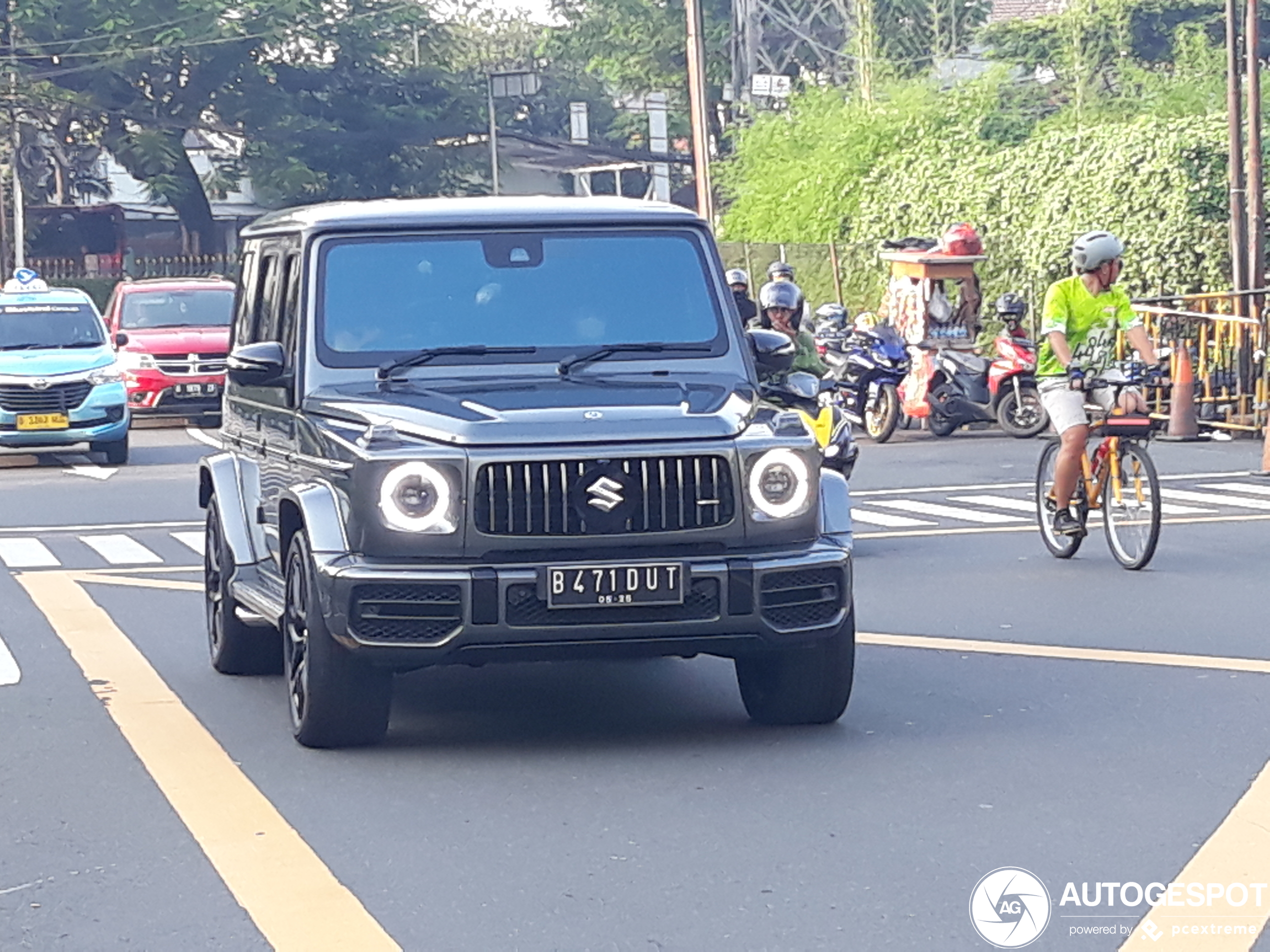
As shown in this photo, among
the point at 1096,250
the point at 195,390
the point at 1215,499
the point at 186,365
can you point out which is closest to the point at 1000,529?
Answer: the point at 1215,499

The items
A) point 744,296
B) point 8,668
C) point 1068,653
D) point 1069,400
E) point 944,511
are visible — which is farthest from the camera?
point 944,511

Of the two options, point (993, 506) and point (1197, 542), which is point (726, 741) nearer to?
point (1197, 542)

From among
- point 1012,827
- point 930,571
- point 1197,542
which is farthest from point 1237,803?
point 1197,542

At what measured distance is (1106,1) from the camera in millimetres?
52094

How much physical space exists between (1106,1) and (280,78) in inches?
779

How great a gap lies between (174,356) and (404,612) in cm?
2159

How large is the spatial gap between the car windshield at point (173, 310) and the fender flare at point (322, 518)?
2178 centimetres

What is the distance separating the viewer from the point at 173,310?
97.2 feet

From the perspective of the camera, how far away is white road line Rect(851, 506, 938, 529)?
51.0 feet

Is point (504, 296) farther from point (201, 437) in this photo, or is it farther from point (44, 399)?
point (201, 437)

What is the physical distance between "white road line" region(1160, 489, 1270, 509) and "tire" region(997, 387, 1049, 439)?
5.68 metres

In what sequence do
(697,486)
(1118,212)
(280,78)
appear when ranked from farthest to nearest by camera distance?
(280,78) → (1118,212) → (697,486)

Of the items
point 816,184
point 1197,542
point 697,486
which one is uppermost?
point 816,184

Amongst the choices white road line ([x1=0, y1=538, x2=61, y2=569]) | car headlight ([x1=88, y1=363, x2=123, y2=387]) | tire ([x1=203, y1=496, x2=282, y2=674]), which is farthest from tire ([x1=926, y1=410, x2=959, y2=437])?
tire ([x1=203, y1=496, x2=282, y2=674])
